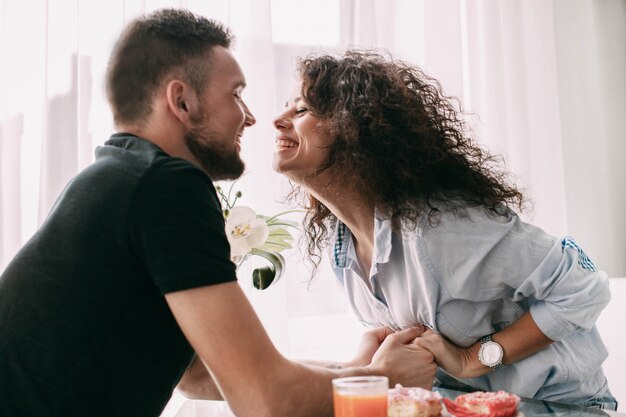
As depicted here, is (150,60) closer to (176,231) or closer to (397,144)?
(176,231)

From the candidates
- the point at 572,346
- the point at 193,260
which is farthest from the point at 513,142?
the point at 193,260

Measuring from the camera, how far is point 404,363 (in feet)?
4.18

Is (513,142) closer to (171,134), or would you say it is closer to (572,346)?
(572,346)

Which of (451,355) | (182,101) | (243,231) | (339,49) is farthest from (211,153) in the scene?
(339,49)

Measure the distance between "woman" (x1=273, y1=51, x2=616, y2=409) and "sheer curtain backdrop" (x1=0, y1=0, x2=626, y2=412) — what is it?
2.31ft

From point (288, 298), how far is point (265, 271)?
0.80m

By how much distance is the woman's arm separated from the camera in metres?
1.37

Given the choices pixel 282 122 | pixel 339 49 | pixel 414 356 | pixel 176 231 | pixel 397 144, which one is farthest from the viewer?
pixel 339 49

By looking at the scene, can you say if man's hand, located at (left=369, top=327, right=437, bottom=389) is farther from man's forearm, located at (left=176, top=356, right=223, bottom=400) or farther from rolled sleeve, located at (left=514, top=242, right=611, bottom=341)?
man's forearm, located at (left=176, top=356, right=223, bottom=400)

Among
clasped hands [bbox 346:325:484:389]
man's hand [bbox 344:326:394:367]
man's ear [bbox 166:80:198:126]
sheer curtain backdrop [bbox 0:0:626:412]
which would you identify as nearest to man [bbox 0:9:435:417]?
man's ear [bbox 166:80:198:126]

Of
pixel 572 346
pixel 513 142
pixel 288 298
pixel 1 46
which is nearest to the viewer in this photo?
pixel 572 346

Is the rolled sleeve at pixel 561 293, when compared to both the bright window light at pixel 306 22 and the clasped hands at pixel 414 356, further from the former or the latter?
the bright window light at pixel 306 22

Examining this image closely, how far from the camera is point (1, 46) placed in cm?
198

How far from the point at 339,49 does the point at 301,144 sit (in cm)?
107
